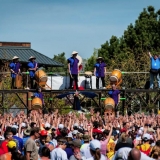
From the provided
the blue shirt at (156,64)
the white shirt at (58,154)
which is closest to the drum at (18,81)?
the blue shirt at (156,64)

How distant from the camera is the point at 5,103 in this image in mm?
38438

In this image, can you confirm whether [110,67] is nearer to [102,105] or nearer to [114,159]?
[102,105]

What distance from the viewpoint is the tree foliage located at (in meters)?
50.7

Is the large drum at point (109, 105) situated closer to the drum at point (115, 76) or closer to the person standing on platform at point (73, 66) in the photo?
the drum at point (115, 76)

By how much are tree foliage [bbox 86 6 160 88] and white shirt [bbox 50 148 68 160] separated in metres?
35.1

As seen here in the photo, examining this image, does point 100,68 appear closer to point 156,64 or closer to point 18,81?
point 156,64

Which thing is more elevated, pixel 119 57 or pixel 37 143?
pixel 119 57

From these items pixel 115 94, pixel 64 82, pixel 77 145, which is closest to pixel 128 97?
pixel 64 82

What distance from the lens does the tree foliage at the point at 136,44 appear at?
5073cm

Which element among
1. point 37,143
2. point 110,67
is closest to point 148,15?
point 110,67

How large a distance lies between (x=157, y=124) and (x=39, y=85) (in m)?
12.4

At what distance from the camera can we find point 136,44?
179 ft

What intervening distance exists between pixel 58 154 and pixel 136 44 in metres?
40.7

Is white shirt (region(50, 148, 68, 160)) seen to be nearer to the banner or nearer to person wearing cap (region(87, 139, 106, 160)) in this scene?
person wearing cap (region(87, 139, 106, 160))
